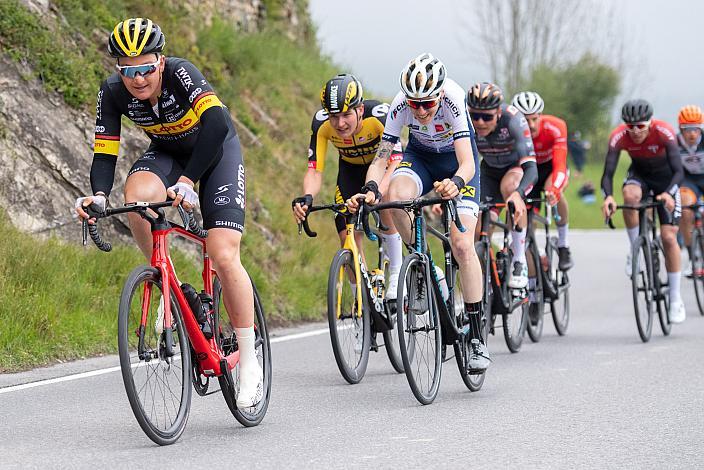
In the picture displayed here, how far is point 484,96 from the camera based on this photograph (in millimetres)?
10445

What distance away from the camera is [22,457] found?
19.6 ft

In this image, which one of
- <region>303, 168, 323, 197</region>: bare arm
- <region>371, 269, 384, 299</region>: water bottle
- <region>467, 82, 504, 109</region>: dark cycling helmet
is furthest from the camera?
<region>467, 82, 504, 109</region>: dark cycling helmet

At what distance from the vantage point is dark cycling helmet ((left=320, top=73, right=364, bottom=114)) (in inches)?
348

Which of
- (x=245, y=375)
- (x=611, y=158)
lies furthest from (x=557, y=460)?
(x=611, y=158)

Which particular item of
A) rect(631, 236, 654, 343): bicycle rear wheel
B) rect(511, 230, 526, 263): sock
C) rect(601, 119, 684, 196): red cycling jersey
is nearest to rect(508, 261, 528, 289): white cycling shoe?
rect(511, 230, 526, 263): sock

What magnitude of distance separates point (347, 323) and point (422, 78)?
1901 millimetres

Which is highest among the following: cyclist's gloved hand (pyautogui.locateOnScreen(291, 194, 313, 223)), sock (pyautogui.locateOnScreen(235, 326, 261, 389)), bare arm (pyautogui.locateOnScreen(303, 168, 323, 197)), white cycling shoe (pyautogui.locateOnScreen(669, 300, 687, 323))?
bare arm (pyautogui.locateOnScreen(303, 168, 323, 197))

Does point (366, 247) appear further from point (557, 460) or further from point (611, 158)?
point (557, 460)

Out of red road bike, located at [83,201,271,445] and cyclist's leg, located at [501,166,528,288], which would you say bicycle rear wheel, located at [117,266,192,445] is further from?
cyclist's leg, located at [501,166,528,288]

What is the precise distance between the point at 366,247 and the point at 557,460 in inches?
432

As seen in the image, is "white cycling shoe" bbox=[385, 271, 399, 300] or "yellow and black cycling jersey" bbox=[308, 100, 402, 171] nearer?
"white cycling shoe" bbox=[385, 271, 399, 300]

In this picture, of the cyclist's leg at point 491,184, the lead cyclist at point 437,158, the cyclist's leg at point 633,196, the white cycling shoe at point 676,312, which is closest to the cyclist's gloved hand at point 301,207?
the lead cyclist at point 437,158

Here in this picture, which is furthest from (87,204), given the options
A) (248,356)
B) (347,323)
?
(347,323)

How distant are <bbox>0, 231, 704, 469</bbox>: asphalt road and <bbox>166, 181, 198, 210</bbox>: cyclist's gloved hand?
50.4 inches
